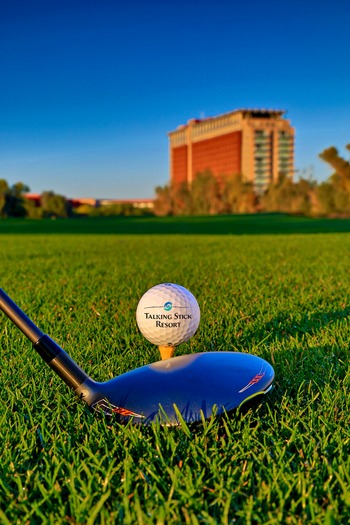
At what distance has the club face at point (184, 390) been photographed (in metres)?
1.67

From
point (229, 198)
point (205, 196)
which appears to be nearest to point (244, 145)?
point (205, 196)

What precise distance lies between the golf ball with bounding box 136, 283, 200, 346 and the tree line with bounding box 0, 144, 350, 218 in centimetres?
4832

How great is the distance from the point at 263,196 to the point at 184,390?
68.4m

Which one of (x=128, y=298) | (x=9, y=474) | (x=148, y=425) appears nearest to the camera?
(x=9, y=474)

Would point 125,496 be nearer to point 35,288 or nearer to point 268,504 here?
point 268,504

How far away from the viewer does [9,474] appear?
56.2 inches

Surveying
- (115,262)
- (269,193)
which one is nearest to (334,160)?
(269,193)

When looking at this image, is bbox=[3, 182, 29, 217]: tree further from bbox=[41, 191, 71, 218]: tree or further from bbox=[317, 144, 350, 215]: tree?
bbox=[317, 144, 350, 215]: tree

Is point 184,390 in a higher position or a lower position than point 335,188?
lower

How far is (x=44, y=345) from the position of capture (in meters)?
1.71

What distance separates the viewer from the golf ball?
225 cm

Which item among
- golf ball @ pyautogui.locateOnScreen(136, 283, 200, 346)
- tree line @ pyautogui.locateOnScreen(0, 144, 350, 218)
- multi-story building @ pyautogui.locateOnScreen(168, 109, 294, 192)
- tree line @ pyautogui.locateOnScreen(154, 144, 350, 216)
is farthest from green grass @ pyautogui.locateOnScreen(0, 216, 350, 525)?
multi-story building @ pyautogui.locateOnScreen(168, 109, 294, 192)

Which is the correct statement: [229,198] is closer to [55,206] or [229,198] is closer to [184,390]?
[55,206]

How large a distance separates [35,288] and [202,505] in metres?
4.35
